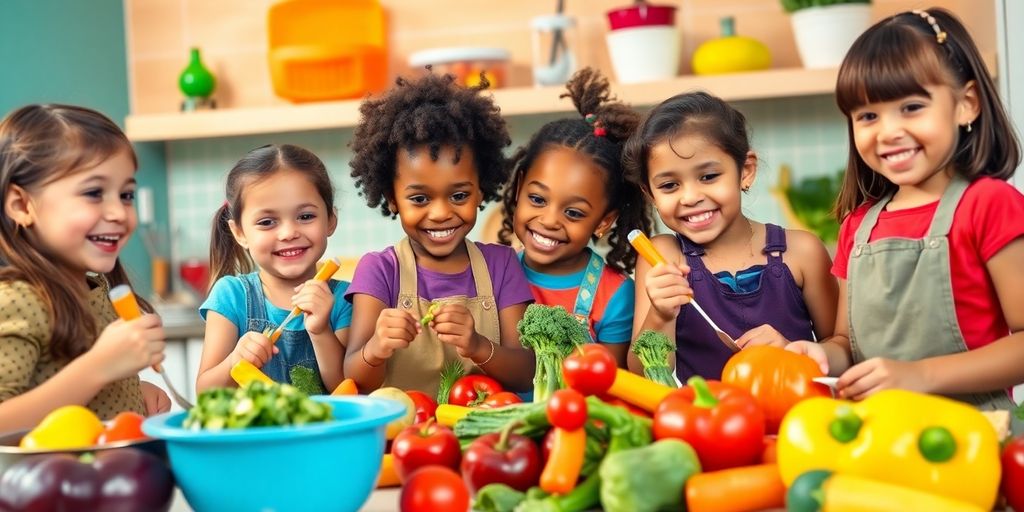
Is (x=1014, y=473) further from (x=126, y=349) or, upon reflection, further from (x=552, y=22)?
(x=552, y=22)

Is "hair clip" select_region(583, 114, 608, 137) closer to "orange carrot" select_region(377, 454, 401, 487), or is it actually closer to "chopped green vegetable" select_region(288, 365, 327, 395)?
"chopped green vegetable" select_region(288, 365, 327, 395)

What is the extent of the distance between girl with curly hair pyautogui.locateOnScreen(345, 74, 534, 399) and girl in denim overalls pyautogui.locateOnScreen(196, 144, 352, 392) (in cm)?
7

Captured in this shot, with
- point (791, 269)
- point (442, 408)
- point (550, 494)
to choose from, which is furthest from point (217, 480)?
point (791, 269)

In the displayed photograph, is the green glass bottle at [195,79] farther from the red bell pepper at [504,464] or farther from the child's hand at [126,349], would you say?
the red bell pepper at [504,464]

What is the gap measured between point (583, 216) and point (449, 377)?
41cm

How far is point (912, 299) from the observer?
1698 mm

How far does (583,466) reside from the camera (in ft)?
3.94

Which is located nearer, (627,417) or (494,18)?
(627,417)

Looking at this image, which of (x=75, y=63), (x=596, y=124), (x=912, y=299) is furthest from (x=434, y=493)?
(x=75, y=63)

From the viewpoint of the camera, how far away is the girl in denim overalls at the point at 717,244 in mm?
1961

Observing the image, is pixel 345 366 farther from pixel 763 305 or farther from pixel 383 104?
pixel 763 305

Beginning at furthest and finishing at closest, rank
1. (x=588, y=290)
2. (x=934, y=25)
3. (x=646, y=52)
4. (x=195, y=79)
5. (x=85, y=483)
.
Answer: (x=195, y=79), (x=646, y=52), (x=588, y=290), (x=934, y=25), (x=85, y=483)

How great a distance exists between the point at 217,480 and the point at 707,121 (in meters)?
1.20

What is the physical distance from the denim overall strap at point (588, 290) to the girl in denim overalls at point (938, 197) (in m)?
0.54
